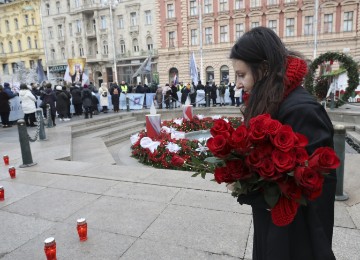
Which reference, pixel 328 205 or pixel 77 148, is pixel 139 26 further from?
pixel 328 205

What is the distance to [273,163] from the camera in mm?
1183

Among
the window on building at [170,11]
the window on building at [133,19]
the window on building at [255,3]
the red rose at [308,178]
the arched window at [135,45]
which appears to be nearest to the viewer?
the red rose at [308,178]

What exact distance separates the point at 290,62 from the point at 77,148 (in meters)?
8.00

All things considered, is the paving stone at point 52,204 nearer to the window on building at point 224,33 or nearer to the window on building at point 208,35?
the window on building at point 224,33

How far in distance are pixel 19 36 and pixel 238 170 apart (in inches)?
2477

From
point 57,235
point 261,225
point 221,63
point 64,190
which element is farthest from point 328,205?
point 221,63

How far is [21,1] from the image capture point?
51.8m

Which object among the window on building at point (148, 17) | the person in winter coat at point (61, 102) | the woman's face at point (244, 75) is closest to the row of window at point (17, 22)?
the window on building at point (148, 17)

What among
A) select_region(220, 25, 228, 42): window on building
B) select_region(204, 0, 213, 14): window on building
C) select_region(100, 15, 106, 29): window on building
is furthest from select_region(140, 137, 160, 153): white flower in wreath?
select_region(100, 15, 106, 29): window on building

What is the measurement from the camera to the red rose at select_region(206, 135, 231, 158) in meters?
1.25

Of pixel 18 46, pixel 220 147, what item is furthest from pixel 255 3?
pixel 18 46

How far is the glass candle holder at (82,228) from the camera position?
3080 millimetres

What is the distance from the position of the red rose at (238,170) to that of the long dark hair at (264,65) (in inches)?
11.8

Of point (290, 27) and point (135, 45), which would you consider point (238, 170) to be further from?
point (135, 45)
